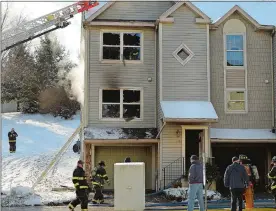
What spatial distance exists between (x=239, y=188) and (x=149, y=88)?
10332 millimetres

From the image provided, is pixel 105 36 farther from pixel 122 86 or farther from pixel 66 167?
pixel 66 167

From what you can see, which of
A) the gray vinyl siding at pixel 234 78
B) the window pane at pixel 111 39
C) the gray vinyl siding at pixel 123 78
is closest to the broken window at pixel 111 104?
the gray vinyl siding at pixel 123 78

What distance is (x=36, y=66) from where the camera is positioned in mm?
52625

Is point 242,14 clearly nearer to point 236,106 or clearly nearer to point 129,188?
point 236,106

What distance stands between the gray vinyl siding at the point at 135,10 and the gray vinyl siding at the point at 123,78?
892 mm

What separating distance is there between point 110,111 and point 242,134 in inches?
242

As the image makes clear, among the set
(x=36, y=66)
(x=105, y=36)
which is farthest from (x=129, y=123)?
(x=36, y=66)

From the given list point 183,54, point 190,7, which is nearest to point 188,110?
point 183,54

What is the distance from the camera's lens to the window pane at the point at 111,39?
75.8 feet

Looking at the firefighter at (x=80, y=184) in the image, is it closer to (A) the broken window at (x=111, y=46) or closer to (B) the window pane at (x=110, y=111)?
(B) the window pane at (x=110, y=111)

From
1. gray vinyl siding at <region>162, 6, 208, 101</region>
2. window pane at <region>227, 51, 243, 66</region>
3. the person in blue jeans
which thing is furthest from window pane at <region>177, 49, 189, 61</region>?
the person in blue jeans

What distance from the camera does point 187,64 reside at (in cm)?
2239

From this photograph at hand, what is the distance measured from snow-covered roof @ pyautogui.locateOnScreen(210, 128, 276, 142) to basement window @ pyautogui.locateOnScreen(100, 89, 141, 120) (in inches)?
144

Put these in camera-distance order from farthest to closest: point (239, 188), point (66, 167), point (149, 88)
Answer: point (66, 167) → point (149, 88) → point (239, 188)
